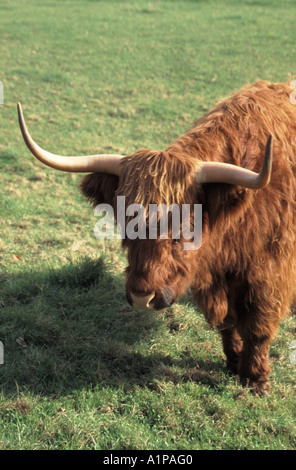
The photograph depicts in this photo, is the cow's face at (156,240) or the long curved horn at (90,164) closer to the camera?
the cow's face at (156,240)

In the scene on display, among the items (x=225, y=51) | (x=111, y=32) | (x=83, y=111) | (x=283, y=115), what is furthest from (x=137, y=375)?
(x=111, y=32)

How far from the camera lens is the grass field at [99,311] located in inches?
121

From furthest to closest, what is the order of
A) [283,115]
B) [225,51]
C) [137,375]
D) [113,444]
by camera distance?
[225,51], [137,375], [283,115], [113,444]

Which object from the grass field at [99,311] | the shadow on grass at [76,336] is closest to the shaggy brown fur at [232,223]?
the grass field at [99,311]

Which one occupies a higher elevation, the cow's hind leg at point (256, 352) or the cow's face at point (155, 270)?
the cow's face at point (155, 270)

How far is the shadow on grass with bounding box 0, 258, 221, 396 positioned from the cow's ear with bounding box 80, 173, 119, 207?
3.63 feet

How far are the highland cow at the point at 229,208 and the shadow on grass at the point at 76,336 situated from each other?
624 millimetres

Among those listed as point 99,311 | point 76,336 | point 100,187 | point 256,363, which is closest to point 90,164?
point 100,187

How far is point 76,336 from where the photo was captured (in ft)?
12.7

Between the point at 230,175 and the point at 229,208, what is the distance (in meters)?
0.22

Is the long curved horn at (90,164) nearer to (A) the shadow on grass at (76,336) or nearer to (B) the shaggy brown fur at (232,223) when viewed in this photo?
(B) the shaggy brown fur at (232,223)

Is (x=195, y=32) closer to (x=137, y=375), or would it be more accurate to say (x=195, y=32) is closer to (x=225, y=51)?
(x=225, y=51)

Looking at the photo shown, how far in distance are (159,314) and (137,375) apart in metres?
0.78
